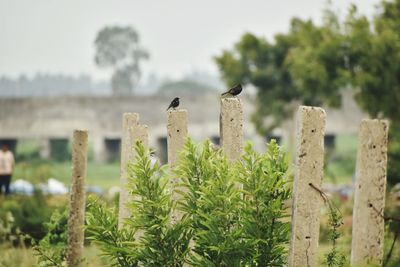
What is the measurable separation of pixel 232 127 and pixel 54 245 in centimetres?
272

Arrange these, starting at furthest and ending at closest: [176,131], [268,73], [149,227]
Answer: [268,73] → [176,131] → [149,227]

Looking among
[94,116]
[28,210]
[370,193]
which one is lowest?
[28,210]

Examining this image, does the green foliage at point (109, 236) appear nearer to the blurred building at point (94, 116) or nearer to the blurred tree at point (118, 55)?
the blurred building at point (94, 116)

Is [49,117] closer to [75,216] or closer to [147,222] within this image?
[75,216]

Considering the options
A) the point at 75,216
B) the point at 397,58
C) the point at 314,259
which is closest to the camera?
the point at 314,259

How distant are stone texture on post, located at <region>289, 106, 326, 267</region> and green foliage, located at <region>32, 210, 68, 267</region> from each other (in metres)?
2.18

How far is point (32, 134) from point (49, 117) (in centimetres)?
103

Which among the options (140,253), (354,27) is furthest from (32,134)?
(140,253)

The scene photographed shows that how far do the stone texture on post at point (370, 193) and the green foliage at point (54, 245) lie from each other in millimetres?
2628

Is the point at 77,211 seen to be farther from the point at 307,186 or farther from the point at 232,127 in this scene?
the point at 307,186

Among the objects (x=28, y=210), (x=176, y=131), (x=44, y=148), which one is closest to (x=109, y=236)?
(x=176, y=131)

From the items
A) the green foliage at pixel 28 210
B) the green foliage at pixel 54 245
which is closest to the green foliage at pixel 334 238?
the green foliage at pixel 54 245

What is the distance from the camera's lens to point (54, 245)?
772cm

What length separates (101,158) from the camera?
3788cm
